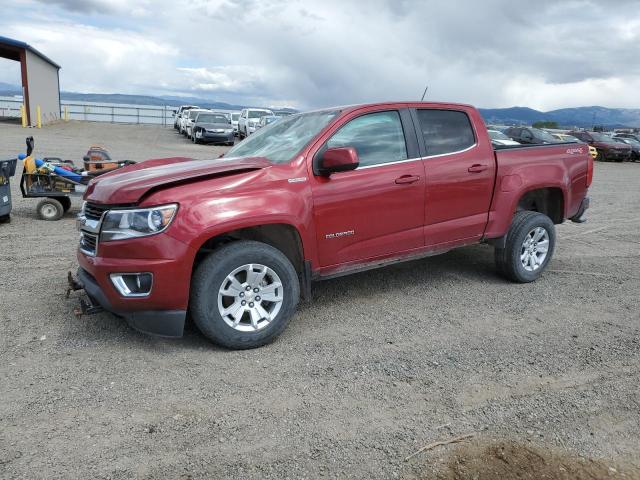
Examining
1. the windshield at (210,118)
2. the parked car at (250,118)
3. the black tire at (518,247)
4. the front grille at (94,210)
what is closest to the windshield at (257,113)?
the parked car at (250,118)

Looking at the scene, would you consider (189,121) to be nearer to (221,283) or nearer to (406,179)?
(406,179)

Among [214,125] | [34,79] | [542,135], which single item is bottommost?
[214,125]

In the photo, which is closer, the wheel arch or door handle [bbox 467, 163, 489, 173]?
the wheel arch

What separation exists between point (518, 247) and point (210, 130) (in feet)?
76.4

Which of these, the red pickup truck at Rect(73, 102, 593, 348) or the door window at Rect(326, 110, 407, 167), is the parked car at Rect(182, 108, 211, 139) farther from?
the door window at Rect(326, 110, 407, 167)

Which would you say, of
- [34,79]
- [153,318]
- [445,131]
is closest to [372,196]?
[445,131]

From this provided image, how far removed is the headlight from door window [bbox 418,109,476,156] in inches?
98.4

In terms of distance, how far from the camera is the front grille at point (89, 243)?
13.4 feet

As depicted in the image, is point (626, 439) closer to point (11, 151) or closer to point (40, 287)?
point (40, 287)

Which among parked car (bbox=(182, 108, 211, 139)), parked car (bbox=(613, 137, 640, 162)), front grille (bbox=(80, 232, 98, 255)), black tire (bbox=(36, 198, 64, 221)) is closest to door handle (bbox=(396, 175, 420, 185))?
front grille (bbox=(80, 232, 98, 255))

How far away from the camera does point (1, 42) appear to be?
3098 centimetres

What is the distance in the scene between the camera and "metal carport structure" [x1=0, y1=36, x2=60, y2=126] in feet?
105

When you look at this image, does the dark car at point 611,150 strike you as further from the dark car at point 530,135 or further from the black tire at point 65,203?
the black tire at point 65,203

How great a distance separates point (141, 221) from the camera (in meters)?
3.85
